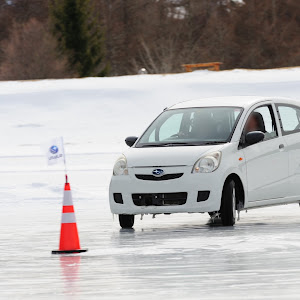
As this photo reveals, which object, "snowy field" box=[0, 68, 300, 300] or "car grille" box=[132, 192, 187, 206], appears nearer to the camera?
"snowy field" box=[0, 68, 300, 300]

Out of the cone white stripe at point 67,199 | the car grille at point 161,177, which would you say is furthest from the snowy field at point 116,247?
the car grille at point 161,177

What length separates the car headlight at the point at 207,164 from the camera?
13.4 metres

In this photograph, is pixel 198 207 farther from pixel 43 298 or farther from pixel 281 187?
pixel 43 298

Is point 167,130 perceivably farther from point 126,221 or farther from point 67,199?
point 67,199

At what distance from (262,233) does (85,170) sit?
11.9 m

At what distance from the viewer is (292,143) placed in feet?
49.1

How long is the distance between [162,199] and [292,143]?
250cm

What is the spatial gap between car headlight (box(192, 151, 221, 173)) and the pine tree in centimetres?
6988

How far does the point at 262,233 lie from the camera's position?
41.8 ft

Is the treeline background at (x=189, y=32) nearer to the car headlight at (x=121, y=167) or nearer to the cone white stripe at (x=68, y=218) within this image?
the car headlight at (x=121, y=167)

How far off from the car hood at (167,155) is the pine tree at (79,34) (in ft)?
228

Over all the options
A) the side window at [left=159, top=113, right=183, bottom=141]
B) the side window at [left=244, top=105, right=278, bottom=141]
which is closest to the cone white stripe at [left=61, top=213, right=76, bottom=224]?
the side window at [left=244, top=105, right=278, bottom=141]

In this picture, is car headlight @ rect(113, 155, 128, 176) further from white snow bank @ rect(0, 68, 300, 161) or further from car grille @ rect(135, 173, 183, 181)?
white snow bank @ rect(0, 68, 300, 161)

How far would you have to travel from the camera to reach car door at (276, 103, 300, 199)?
48.7 feet
